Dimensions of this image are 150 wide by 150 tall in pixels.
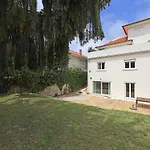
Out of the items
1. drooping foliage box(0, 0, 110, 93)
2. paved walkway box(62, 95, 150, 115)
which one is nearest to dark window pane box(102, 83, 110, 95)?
paved walkway box(62, 95, 150, 115)

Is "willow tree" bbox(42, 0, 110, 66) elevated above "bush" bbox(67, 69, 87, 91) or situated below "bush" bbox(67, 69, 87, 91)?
above

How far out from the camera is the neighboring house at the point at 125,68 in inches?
799

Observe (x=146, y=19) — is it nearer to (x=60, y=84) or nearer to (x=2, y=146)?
(x=60, y=84)

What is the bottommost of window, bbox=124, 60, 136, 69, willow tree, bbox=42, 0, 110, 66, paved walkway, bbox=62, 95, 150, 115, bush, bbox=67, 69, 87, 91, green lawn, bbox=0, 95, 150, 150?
paved walkway, bbox=62, 95, 150, 115

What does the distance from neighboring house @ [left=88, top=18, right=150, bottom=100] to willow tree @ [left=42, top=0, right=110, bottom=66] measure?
720 inches

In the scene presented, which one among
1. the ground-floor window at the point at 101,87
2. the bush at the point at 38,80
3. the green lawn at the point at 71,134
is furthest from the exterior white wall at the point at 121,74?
the green lawn at the point at 71,134

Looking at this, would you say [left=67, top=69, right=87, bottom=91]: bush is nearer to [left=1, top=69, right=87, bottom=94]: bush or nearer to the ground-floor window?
[left=1, top=69, right=87, bottom=94]: bush

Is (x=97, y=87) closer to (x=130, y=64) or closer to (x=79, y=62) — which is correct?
(x=130, y=64)

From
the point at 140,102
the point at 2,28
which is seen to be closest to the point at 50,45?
the point at 2,28

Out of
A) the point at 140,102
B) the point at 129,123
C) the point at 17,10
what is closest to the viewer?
the point at 17,10

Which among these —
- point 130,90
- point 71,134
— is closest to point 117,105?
point 130,90

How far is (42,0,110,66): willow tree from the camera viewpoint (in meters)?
3.15

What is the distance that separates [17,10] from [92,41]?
1594 millimetres

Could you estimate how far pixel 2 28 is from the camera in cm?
350
